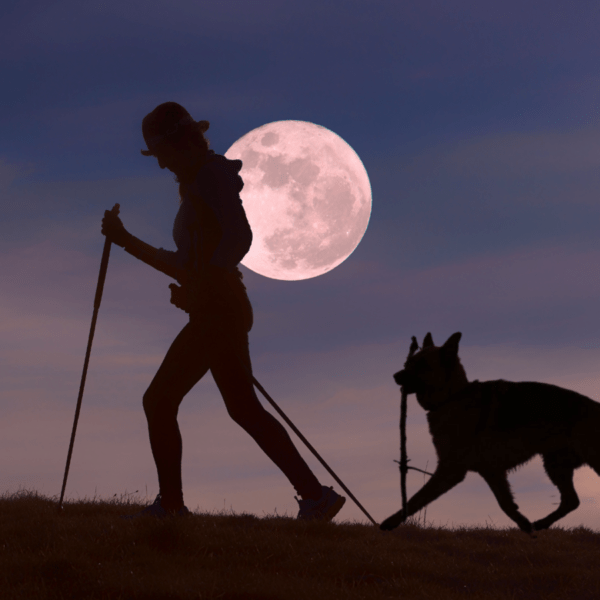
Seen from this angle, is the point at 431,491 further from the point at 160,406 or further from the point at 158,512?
A: the point at 160,406

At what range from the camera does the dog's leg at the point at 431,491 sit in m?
6.46

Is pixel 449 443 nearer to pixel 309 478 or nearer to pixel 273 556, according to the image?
pixel 309 478

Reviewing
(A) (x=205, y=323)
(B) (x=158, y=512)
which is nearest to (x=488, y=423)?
(A) (x=205, y=323)

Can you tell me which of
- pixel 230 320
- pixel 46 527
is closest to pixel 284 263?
pixel 230 320

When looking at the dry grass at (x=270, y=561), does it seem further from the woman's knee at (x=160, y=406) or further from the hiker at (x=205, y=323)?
the woman's knee at (x=160, y=406)

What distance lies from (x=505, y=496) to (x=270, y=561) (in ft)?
8.95

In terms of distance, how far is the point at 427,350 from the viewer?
6.72 metres

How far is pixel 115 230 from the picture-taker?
22.4 feet

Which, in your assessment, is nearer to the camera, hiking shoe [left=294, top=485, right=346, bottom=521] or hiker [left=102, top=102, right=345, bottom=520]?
hiker [left=102, top=102, right=345, bottom=520]

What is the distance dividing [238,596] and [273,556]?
32.8 inches

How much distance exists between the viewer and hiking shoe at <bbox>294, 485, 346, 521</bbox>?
6.44 meters

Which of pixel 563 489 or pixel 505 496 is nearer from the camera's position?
pixel 505 496

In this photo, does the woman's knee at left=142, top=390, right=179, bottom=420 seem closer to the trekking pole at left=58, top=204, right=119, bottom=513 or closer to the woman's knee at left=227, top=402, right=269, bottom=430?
the woman's knee at left=227, top=402, right=269, bottom=430

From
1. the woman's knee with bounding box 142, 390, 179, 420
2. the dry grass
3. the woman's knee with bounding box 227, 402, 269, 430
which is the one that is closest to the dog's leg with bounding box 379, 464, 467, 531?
the dry grass
